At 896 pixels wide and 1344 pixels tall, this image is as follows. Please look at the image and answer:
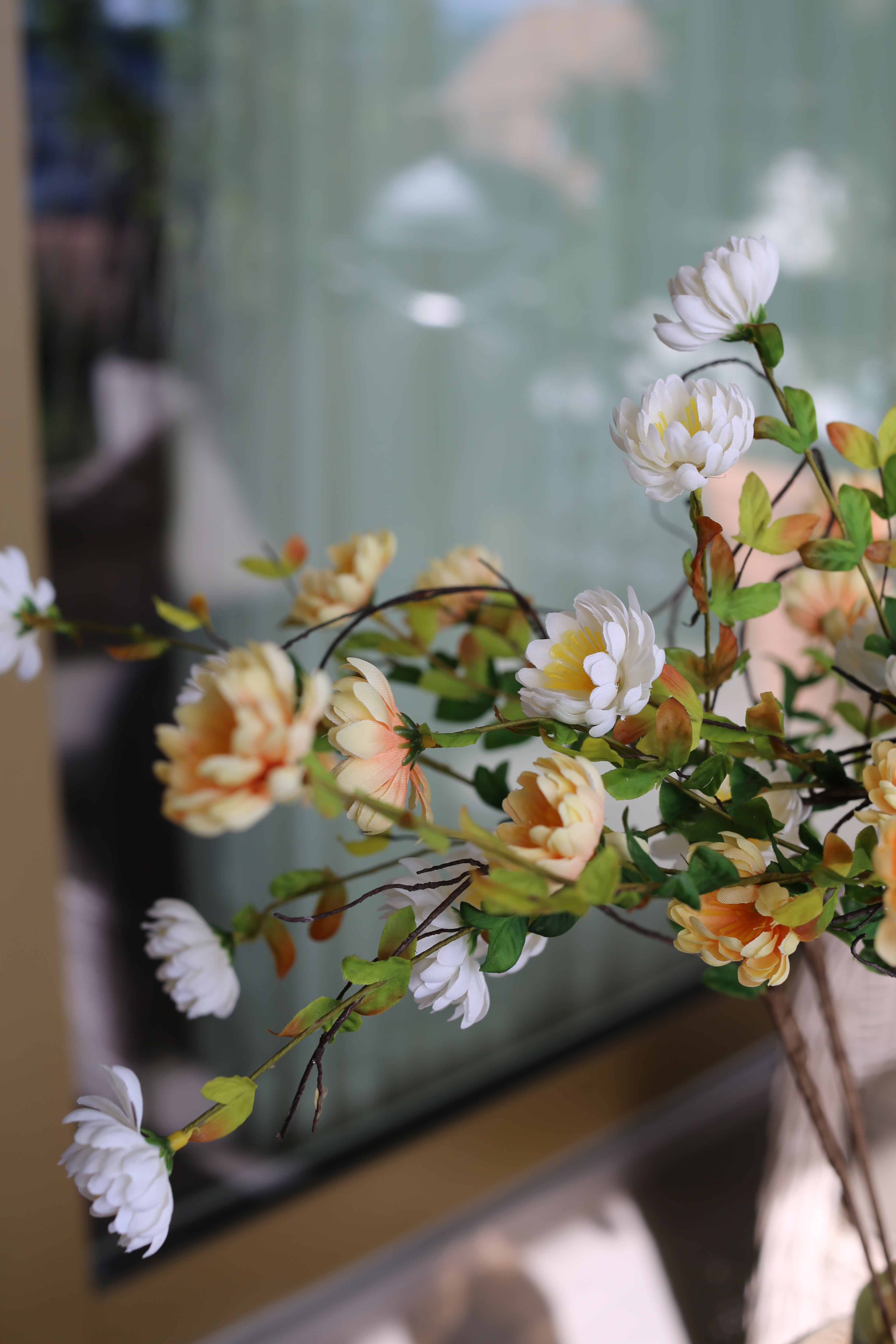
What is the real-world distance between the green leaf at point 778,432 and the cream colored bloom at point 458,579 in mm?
151

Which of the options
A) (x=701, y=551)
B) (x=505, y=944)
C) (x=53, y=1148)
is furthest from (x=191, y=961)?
(x=53, y=1148)

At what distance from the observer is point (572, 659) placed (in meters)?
0.36

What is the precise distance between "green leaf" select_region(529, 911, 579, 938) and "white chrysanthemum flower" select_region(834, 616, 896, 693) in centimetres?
18

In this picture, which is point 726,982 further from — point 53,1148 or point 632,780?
point 53,1148

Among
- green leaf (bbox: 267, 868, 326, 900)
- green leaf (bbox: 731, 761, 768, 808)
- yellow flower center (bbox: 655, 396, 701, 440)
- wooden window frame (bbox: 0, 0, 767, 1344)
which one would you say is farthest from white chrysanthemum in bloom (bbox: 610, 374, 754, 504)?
wooden window frame (bbox: 0, 0, 767, 1344)

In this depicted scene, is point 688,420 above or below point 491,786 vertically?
above

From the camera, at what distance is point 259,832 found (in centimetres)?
120

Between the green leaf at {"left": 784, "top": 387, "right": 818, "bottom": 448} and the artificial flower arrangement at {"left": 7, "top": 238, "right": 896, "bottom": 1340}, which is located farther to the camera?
the green leaf at {"left": 784, "top": 387, "right": 818, "bottom": 448}

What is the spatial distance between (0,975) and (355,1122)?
0.55 meters

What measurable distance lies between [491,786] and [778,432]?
7.1 inches

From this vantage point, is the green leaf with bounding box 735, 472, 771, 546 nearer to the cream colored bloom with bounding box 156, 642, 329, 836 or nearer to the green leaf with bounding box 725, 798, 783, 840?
the green leaf with bounding box 725, 798, 783, 840

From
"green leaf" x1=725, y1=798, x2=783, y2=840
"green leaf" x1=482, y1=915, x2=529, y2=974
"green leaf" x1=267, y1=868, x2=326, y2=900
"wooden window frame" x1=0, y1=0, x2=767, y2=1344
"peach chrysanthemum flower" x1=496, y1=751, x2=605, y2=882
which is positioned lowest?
"wooden window frame" x1=0, y1=0, x2=767, y2=1344

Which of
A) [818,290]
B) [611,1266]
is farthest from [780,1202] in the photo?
[818,290]

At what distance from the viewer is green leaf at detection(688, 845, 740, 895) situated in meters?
0.36
